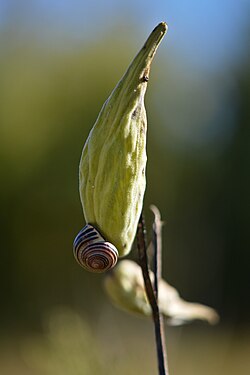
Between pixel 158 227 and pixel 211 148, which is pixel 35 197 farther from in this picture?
pixel 158 227

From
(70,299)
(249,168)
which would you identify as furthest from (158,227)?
(249,168)

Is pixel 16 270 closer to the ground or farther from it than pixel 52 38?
closer to the ground

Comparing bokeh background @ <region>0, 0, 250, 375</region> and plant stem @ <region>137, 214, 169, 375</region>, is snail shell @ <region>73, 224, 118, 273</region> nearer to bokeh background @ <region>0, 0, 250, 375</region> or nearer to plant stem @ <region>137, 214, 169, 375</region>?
plant stem @ <region>137, 214, 169, 375</region>

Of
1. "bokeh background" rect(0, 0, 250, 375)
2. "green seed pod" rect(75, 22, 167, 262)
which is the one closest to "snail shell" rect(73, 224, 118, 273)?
"green seed pod" rect(75, 22, 167, 262)

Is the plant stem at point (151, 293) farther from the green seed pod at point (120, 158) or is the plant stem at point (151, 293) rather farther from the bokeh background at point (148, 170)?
the bokeh background at point (148, 170)

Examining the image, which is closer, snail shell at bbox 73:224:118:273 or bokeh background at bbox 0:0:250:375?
snail shell at bbox 73:224:118:273

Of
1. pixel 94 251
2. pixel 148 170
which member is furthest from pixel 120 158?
pixel 148 170
